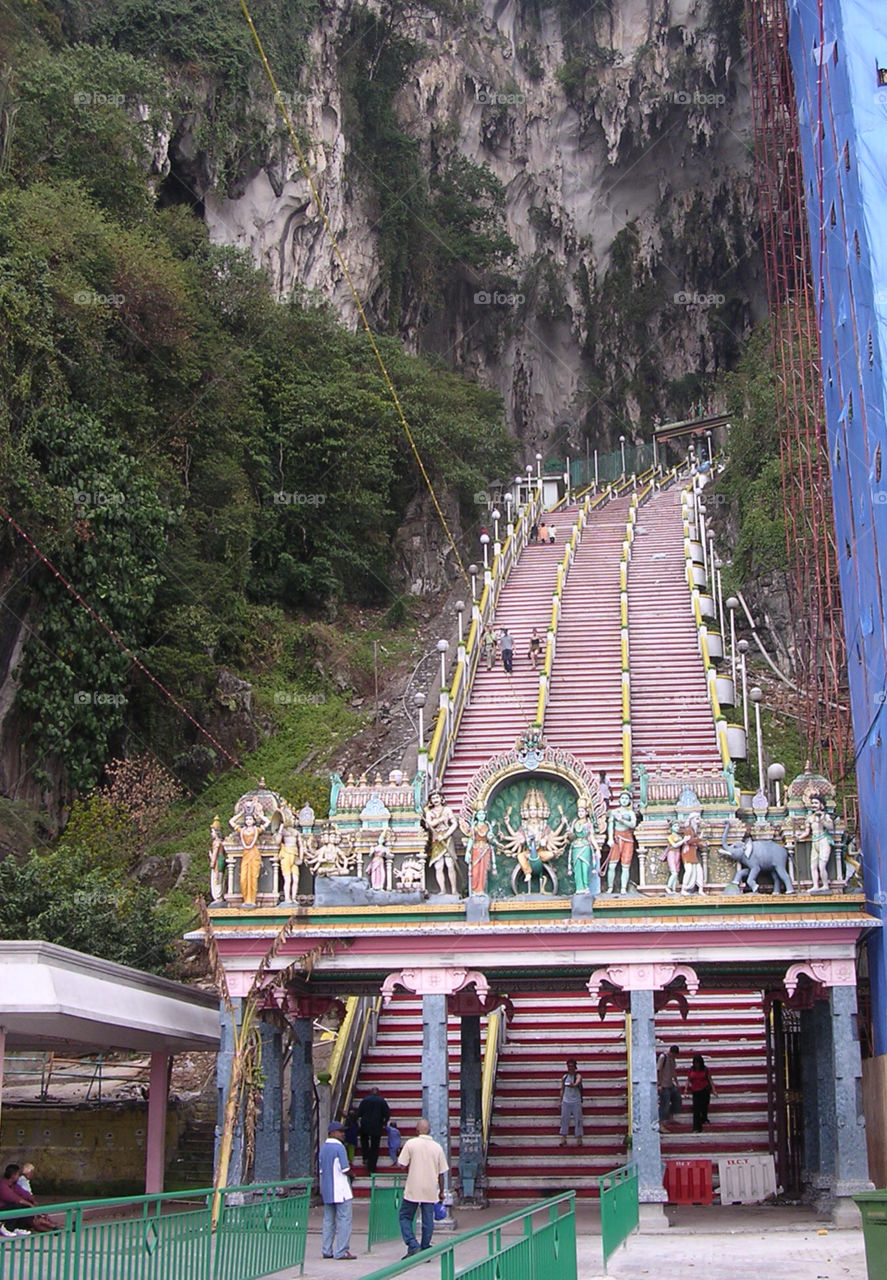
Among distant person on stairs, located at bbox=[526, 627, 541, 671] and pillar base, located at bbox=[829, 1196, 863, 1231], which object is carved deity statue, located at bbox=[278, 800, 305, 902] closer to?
pillar base, located at bbox=[829, 1196, 863, 1231]

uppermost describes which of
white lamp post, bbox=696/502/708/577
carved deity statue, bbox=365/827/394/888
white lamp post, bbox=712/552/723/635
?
white lamp post, bbox=696/502/708/577

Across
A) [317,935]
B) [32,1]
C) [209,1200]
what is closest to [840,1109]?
[317,935]

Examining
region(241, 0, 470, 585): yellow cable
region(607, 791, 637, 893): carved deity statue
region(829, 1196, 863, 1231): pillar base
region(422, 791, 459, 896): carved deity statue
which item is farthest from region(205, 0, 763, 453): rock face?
region(829, 1196, 863, 1231): pillar base

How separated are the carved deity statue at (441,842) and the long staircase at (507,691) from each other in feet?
19.5

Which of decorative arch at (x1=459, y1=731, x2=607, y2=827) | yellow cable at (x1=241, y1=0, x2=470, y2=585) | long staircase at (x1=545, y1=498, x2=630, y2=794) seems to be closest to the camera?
decorative arch at (x1=459, y1=731, x2=607, y2=827)

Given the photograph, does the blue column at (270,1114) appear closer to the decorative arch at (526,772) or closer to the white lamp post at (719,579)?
the decorative arch at (526,772)

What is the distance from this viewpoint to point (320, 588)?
1526 inches

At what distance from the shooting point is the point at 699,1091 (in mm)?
18656

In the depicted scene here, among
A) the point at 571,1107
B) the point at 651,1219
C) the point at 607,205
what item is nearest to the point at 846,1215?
the point at 651,1219

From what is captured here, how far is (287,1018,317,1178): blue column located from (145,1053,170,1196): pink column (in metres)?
1.55

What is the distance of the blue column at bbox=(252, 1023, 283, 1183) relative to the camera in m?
17.6

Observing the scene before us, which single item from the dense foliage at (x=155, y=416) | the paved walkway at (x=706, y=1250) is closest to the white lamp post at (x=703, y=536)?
the dense foliage at (x=155, y=416)

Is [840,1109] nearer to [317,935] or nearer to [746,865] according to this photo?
[746,865]

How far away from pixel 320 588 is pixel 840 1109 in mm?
24680
